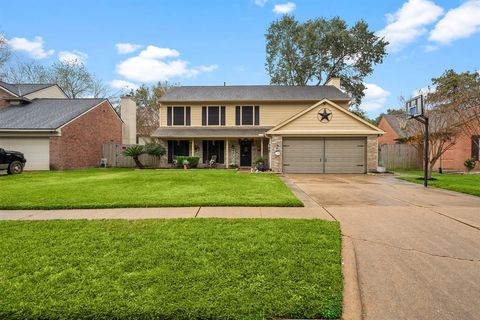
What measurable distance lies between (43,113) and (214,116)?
41.1 ft

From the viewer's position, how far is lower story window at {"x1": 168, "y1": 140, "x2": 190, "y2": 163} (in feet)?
73.3

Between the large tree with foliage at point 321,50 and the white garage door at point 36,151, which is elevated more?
the large tree with foliage at point 321,50

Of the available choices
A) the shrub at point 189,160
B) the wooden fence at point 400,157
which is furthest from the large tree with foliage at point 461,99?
the shrub at point 189,160

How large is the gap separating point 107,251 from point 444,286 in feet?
13.6

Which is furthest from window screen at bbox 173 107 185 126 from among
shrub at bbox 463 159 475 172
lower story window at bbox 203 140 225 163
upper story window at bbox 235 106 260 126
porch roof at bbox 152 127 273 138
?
shrub at bbox 463 159 475 172

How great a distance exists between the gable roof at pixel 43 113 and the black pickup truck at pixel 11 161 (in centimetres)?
329

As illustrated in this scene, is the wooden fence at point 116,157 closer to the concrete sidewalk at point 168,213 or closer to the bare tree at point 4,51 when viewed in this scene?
the concrete sidewalk at point 168,213

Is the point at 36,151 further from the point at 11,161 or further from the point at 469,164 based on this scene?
the point at 469,164

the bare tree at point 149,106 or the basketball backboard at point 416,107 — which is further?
the bare tree at point 149,106

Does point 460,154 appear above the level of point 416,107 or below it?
below

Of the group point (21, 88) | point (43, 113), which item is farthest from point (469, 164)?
point (21, 88)

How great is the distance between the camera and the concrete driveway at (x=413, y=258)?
2775mm

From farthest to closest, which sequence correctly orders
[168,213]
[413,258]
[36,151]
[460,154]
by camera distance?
[460,154] < [36,151] < [168,213] < [413,258]

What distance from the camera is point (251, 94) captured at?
76.6 feet
